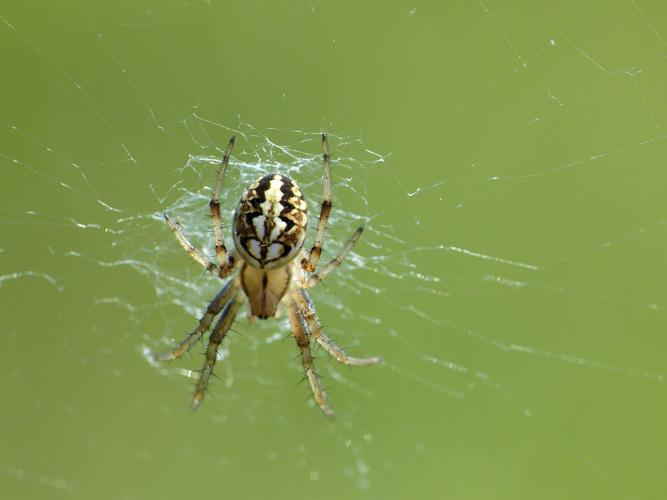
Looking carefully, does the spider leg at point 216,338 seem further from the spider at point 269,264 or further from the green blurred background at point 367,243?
the green blurred background at point 367,243

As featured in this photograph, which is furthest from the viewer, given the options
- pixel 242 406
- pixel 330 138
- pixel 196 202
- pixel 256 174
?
pixel 242 406

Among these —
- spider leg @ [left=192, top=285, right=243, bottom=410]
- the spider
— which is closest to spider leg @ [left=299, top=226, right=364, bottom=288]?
the spider

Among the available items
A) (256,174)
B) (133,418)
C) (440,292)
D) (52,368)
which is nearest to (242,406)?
(133,418)

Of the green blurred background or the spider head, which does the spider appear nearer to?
the spider head

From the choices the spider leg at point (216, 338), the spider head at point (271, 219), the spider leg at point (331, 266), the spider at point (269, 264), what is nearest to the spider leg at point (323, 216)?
the spider at point (269, 264)

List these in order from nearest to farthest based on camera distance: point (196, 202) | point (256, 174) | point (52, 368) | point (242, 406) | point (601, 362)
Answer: point (256, 174), point (196, 202), point (601, 362), point (52, 368), point (242, 406)

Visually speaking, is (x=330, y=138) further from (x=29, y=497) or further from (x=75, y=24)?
(x=29, y=497)

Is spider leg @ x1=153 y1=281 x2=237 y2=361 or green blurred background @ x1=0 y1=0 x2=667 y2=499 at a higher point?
green blurred background @ x1=0 y1=0 x2=667 y2=499
